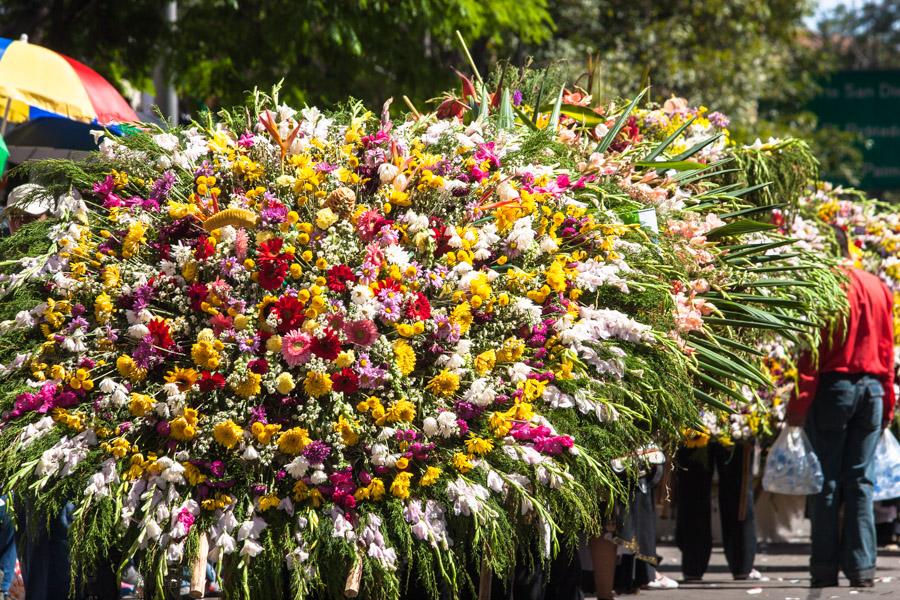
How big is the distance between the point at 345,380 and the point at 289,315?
0.26 metres

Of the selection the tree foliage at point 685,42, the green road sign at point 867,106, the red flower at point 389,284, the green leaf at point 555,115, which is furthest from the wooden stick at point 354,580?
the green road sign at point 867,106

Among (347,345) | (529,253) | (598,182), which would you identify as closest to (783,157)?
(598,182)

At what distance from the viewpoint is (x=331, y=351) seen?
165 inches

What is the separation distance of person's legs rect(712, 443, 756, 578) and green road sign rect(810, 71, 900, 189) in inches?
673

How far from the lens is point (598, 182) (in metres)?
5.18

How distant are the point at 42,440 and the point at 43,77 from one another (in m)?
4.43

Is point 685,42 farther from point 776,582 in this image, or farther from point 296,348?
point 296,348

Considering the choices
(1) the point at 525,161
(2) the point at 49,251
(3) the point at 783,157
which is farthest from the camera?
(3) the point at 783,157

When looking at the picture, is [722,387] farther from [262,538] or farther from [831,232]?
[831,232]

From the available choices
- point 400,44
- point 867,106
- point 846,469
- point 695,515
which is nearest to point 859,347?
point 846,469

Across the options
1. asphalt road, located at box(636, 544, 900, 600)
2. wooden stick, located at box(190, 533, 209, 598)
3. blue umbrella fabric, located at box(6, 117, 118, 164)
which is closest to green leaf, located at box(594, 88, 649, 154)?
wooden stick, located at box(190, 533, 209, 598)

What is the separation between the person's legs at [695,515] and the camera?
8898 mm

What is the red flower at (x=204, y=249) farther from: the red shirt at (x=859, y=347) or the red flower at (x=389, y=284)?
the red shirt at (x=859, y=347)

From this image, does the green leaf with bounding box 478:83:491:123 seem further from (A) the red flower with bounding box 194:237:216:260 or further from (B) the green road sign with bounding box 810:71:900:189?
(B) the green road sign with bounding box 810:71:900:189
